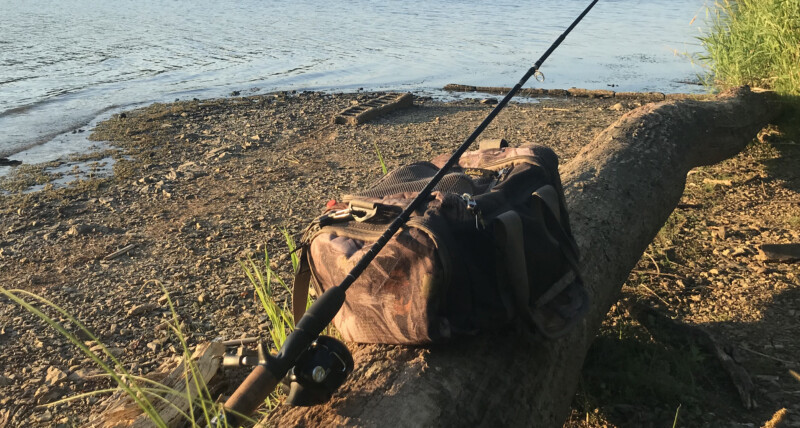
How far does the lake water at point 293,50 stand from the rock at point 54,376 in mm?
5594

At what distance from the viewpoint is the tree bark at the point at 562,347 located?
6.27 ft

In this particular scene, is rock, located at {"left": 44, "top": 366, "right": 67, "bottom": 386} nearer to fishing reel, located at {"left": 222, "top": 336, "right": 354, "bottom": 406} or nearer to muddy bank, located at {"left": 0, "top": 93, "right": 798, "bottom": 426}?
muddy bank, located at {"left": 0, "top": 93, "right": 798, "bottom": 426}

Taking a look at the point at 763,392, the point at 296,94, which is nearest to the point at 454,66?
the point at 296,94

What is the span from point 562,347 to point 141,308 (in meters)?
2.89

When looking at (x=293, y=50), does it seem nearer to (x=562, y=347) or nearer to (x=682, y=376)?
(x=682, y=376)

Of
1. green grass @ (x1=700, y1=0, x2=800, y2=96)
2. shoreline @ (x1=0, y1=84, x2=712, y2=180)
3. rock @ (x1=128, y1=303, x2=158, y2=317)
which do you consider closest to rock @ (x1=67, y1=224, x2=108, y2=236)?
rock @ (x1=128, y1=303, x2=158, y2=317)

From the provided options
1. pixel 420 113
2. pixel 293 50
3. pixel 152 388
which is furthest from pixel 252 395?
pixel 293 50

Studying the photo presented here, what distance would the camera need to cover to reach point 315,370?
5.83ft

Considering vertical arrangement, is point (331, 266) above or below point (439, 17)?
above

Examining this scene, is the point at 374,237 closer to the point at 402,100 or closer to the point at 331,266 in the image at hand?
the point at 331,266

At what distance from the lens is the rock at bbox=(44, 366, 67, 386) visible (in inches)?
138

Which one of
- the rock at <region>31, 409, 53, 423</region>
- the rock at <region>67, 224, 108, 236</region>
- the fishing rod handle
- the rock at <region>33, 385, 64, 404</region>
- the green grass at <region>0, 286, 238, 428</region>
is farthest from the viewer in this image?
the rock at <region>67, 224, 108, 236</region>

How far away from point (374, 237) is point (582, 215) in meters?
1.56

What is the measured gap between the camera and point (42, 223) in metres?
5.76
